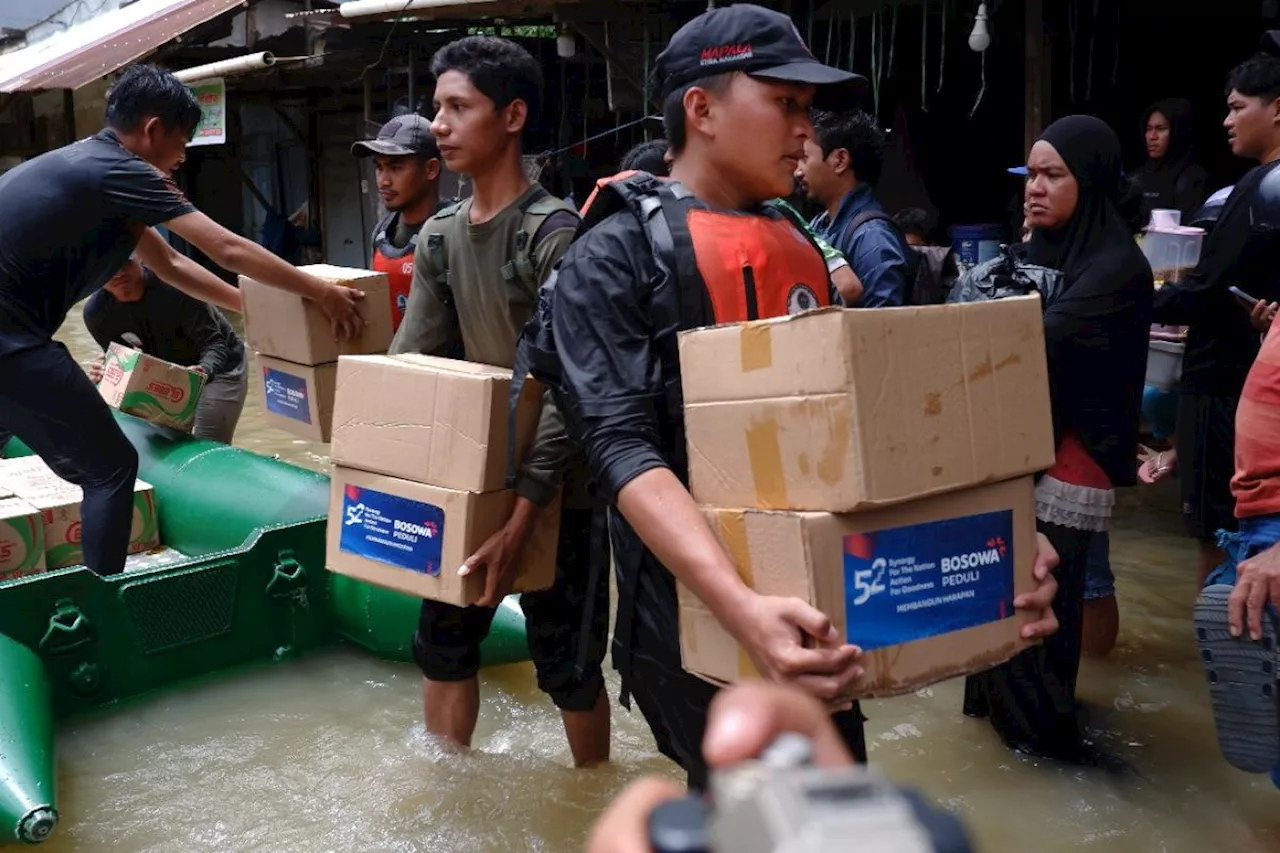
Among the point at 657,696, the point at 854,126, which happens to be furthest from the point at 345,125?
the point at 657,696

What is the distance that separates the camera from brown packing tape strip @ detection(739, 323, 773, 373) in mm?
1576

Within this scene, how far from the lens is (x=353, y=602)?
4.11 meters

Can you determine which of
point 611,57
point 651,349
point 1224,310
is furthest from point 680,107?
point 611,57

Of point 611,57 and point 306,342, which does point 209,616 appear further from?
point 611,57

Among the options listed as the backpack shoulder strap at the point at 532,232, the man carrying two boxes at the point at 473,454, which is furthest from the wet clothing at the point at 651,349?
the backpack shoulder strap at the point at 532,232

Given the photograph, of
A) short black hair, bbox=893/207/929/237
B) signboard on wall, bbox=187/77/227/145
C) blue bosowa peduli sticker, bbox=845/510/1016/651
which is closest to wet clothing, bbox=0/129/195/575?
blue bosowa peduli sticker, bbox=845/510/1016/651

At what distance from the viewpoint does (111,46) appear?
467 inches

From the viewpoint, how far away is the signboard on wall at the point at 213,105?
35.5 ft

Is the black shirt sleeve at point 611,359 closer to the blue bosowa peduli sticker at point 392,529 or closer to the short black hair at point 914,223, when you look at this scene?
the blue bosowa peduli sticker at point 392,529

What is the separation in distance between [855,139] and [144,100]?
7.68ft

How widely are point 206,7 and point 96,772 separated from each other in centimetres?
973

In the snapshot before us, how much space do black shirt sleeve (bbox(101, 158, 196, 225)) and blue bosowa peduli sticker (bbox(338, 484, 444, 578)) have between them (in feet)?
5.21

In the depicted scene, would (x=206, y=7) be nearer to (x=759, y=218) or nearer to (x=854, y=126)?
(x=854, y=126)

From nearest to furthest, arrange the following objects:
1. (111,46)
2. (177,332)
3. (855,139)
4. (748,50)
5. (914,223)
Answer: (748,50), (855,139), (177,332), (914,223), (111,46)
